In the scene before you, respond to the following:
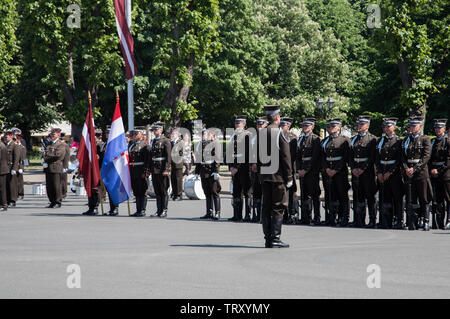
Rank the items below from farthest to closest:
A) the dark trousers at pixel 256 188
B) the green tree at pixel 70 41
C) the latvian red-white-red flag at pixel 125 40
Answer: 1. the green tree at pixel 70 41
2. the latvian red-white-red flag at pixel 125 40
3. the dark trousers at pixel 256 188

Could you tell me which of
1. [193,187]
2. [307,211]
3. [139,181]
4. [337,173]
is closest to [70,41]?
[193,187]

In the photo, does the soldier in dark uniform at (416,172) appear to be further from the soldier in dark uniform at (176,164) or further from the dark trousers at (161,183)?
the soldier in dark uniform at (176,164)

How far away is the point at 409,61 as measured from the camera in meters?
28.9

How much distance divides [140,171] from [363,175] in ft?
17.8

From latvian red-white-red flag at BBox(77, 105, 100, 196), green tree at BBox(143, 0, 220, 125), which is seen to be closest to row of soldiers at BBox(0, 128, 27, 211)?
latvian red-white-red flag at BBox(77, 105, 100, 196)

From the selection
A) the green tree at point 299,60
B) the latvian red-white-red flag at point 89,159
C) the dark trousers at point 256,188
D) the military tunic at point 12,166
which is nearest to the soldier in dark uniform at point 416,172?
the dark trousers at point 256,188

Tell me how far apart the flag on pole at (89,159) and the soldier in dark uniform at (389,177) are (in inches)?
279

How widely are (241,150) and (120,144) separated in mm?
3342

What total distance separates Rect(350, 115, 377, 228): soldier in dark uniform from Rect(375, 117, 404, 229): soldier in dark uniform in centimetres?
18

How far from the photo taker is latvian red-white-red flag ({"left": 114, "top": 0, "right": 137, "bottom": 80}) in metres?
24.6

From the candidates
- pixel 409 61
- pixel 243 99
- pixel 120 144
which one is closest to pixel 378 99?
pixel 243 99

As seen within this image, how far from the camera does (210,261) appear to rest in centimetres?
1039

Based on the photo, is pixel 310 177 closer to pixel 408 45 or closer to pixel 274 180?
pixel 274 180

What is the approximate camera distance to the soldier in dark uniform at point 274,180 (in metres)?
11.8
